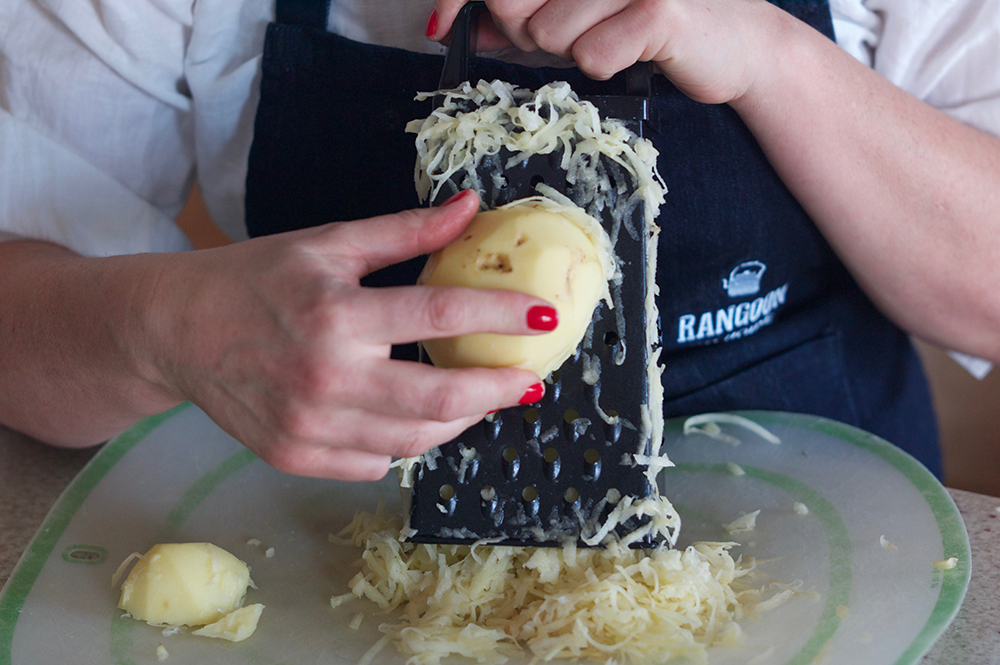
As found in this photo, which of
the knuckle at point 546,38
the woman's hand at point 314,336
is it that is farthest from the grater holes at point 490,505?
the knuckle at point 546,38

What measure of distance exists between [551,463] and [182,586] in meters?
0.39

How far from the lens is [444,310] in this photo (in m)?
0.62

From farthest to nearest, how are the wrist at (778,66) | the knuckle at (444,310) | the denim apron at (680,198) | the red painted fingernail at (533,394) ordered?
the denim apron at (680,198) < the wrist at (778,66) < the red painted fingernail at (533,394) < the knuckle at (444,310)

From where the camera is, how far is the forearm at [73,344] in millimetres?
784

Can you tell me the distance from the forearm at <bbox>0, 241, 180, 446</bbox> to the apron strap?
0.43 metres

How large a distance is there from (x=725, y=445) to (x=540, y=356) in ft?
1.58

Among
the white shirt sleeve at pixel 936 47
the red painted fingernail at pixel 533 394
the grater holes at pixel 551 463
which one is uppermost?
the white shirt sleeve at pixel 936 47

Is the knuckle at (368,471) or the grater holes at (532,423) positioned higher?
the grater holes at (532,423)

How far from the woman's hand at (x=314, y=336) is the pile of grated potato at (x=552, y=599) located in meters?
0.17

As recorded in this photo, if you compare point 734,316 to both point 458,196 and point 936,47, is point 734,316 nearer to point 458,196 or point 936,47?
point 936,47

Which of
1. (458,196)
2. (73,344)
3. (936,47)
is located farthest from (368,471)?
(936,47)

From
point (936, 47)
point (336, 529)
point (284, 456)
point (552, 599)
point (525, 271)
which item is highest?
point (936, 47)

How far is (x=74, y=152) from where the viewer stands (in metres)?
1.13

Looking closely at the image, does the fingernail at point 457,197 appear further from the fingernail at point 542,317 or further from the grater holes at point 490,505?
the grater holes at point 490,505
